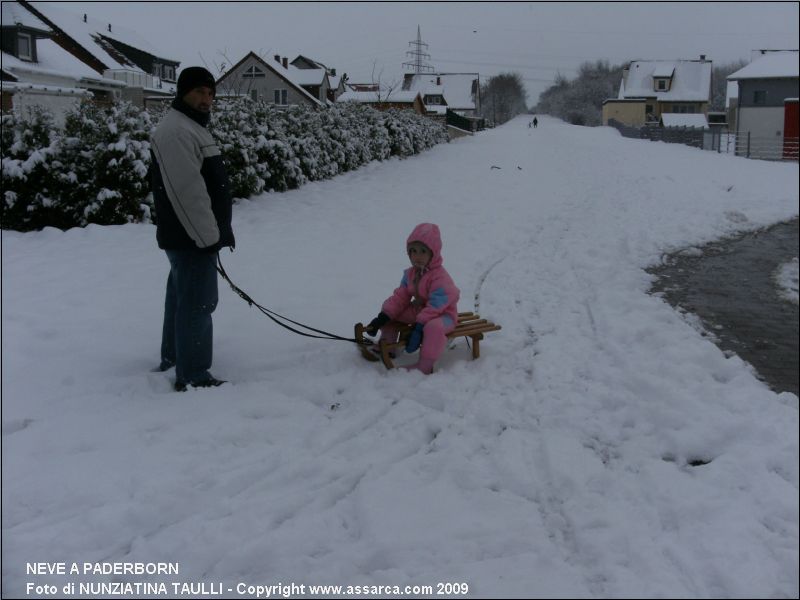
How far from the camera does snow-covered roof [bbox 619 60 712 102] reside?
7.23 m

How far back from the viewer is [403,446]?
14.0ft

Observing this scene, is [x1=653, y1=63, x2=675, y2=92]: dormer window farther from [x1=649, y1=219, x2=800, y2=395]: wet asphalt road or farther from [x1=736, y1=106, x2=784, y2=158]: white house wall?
[x1=736, y1=106, x2=784, y2=158]: white house wall

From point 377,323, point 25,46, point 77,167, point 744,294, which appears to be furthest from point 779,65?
point 25,46

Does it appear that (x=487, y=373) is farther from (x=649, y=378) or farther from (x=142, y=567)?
(x=142, y=567)

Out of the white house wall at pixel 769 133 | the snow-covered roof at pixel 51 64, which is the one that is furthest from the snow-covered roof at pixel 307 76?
the white house wall at pixel 769 133

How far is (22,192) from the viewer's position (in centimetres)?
1016

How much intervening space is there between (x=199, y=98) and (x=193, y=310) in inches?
57.9

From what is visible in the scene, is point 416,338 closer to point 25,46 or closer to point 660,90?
point 660,90

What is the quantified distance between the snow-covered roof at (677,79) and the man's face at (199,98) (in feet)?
14.2

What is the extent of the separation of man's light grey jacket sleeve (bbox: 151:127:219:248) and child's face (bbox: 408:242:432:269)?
5.28 ft

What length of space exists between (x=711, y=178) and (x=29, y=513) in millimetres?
15482

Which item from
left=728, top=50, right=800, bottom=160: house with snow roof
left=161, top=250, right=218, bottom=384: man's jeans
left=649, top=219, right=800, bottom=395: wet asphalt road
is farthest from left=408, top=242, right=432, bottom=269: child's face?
left=728, top=50, right=800, bottom=160: house with snow roof

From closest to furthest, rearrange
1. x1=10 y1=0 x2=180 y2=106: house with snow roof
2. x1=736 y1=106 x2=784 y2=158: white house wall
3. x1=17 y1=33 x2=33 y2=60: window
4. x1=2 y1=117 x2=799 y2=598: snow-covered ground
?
x1=736 y1=106 x2=784 y2=158: white house wall
x1=2 y1=117 x2=799 y2=598: snow-covered ground
x1=17 y1=33 x2=33 y2=60: window
x1=10 y1=0 x2=180 y2=106: house with snow roof

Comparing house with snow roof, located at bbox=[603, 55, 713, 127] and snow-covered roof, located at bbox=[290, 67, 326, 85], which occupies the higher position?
snow-covered roof, located at bbox=[290, 67, 326, 85]
